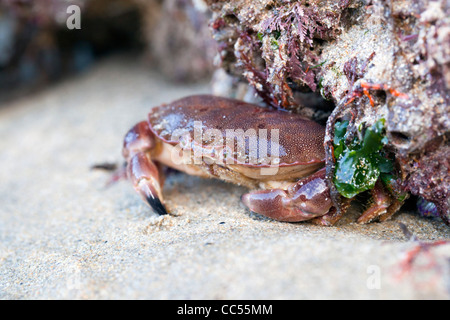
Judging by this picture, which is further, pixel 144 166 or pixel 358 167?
pixel 144 166

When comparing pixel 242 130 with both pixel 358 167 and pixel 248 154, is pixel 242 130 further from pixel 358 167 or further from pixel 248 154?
pixel 358 167

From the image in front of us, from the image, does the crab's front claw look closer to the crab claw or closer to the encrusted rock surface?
the encrusted rock surface

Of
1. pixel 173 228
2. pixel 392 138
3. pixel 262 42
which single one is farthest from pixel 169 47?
pixel 392 138

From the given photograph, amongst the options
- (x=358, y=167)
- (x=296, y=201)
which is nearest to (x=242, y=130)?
(x=296, y=201)

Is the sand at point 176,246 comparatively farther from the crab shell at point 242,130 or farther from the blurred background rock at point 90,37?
the blurred background rock at point 90,37

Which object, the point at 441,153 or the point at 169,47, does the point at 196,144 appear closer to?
the point at 441,153

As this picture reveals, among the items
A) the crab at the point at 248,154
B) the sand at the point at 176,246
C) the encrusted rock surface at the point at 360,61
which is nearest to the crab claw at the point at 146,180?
the crab at the point at 248,154

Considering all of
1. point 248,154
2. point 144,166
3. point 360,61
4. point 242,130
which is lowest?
point 144,166

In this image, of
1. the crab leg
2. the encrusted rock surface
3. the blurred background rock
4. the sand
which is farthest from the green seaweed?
the blurred background rock
